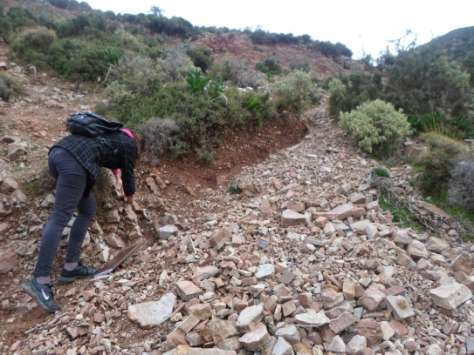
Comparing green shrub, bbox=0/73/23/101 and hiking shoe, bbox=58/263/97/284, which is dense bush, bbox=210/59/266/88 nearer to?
green shrub, bbox=0/73/23/101

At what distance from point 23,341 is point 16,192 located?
159cm

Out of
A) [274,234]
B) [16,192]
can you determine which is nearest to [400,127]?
[274,234]

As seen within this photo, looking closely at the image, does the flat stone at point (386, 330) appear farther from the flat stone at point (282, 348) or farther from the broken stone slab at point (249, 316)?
the broken stone slab at point (249, 316)

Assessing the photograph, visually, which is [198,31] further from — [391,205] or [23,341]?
[23,341]

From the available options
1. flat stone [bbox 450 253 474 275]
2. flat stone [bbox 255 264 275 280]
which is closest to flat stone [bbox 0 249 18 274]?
flat stone [bbox 255 264 275 280]

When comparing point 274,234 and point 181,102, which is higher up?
point 181,102

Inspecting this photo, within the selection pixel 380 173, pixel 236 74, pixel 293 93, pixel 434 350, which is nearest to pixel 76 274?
pixel 434 350

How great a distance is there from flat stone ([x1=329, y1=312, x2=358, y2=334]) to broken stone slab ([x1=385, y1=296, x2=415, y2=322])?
0.32 meters

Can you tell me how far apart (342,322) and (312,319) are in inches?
7.7

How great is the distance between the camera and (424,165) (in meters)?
4.63

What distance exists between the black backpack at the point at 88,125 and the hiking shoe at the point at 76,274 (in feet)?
3.78

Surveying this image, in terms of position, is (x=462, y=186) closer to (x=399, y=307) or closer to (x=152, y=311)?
(x=399, y=307)

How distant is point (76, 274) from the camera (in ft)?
10.3

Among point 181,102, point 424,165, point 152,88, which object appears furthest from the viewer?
Answer: point 152,88
